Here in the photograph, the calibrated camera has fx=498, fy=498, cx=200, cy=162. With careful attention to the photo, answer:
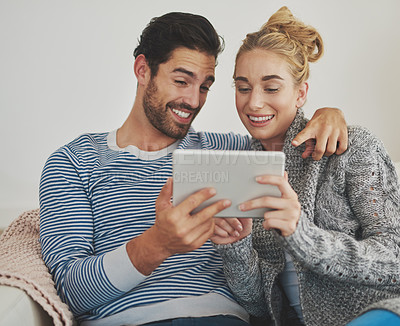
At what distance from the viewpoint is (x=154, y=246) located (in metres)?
1.07

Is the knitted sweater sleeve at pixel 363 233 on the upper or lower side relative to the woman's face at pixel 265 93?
lower

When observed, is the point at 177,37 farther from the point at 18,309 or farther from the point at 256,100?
the point at 18,309

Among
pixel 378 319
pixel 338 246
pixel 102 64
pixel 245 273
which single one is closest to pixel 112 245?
pixel 245 273

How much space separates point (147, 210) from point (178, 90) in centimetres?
36

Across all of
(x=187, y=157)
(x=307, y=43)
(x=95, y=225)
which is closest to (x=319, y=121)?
(x=307, y=43)

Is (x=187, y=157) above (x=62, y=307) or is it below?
above

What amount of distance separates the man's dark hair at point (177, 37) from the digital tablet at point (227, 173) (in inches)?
22.3

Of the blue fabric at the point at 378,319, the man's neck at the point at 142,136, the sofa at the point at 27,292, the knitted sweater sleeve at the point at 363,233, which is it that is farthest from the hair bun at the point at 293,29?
the sofa at the point at 27,292

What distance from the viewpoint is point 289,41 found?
4.45 ft

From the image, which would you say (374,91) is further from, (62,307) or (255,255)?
(62,307)

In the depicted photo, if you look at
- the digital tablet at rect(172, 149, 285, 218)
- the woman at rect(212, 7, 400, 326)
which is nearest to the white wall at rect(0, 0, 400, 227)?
the woman at rect(212, 7, 400, 326)

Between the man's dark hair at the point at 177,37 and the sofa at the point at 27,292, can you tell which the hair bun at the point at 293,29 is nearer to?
the man's dark hair at the point at 177,37

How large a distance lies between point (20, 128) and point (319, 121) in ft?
4.82

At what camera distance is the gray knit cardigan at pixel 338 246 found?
110 cm
